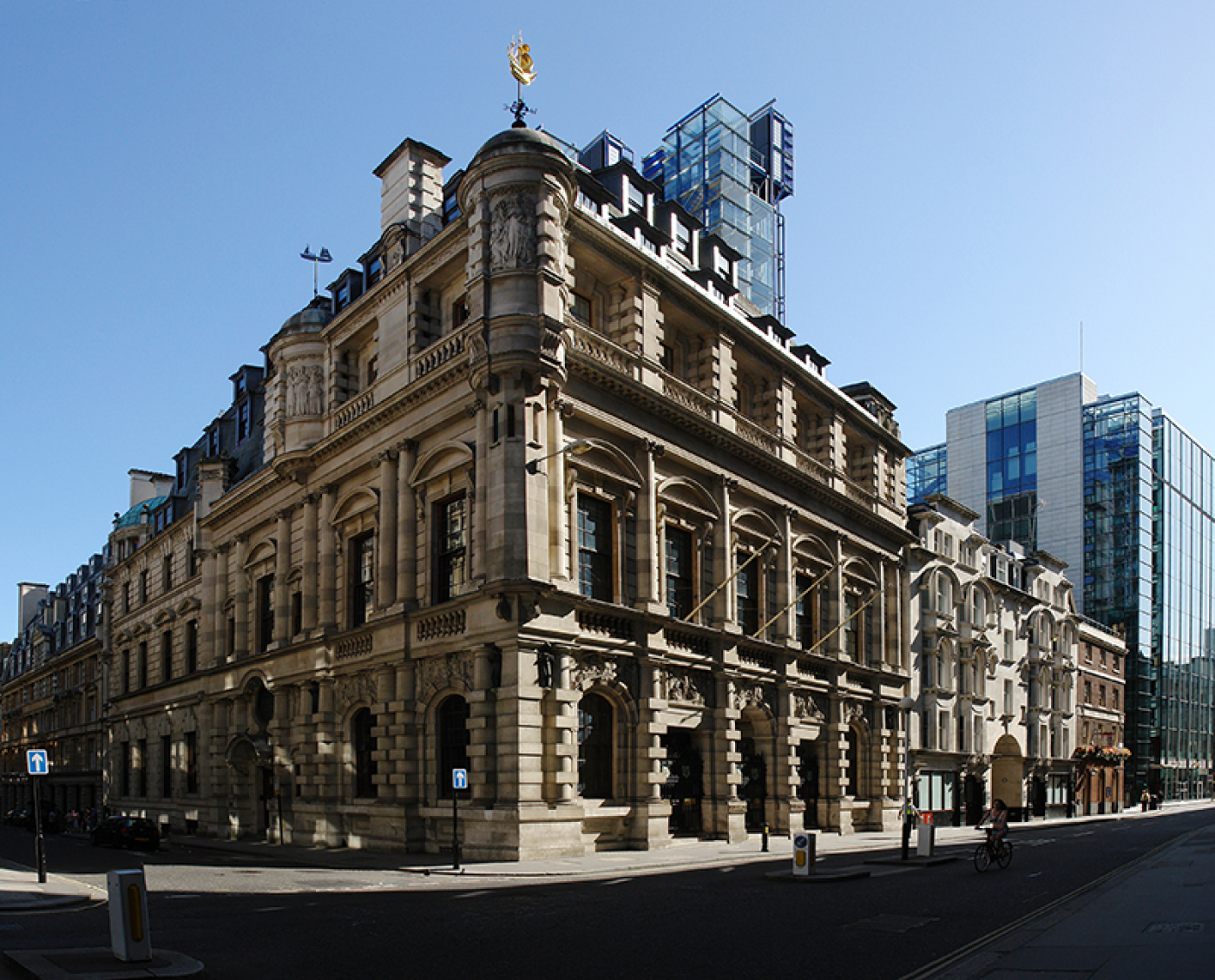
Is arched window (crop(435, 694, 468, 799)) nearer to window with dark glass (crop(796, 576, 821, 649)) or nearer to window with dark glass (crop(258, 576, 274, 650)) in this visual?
window with dark glass (crop(258, 576, 274, 650))

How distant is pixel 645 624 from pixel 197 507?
93.6 feet

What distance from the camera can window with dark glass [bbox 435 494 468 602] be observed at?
104ft

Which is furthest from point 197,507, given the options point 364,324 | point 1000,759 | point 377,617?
point 1000,759

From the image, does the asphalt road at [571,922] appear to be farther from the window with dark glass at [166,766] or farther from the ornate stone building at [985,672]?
the ornate stone building at [985,672]

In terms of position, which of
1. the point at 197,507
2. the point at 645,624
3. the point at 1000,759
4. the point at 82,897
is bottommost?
the point at 1000,759

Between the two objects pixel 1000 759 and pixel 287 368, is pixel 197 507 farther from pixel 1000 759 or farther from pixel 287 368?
pixel 1000 759

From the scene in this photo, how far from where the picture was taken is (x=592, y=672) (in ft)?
97.1

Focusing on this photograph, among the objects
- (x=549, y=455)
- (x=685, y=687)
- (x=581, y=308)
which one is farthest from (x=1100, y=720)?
(x=549, y=455)

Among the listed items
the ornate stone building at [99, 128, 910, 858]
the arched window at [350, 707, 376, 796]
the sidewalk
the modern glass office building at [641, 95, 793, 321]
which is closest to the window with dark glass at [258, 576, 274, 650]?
the ornate stone building at [99, 128, 910, 858]

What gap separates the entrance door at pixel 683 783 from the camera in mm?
33281

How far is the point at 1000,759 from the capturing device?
6512 cm

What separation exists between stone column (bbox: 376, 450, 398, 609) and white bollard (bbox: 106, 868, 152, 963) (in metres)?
21.6

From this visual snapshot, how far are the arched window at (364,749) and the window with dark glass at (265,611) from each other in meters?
10.3

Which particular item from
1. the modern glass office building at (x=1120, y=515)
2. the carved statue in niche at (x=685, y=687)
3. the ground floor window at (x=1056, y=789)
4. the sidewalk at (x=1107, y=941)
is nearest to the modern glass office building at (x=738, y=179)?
the modern glass office building at (x=1120, y=515)
